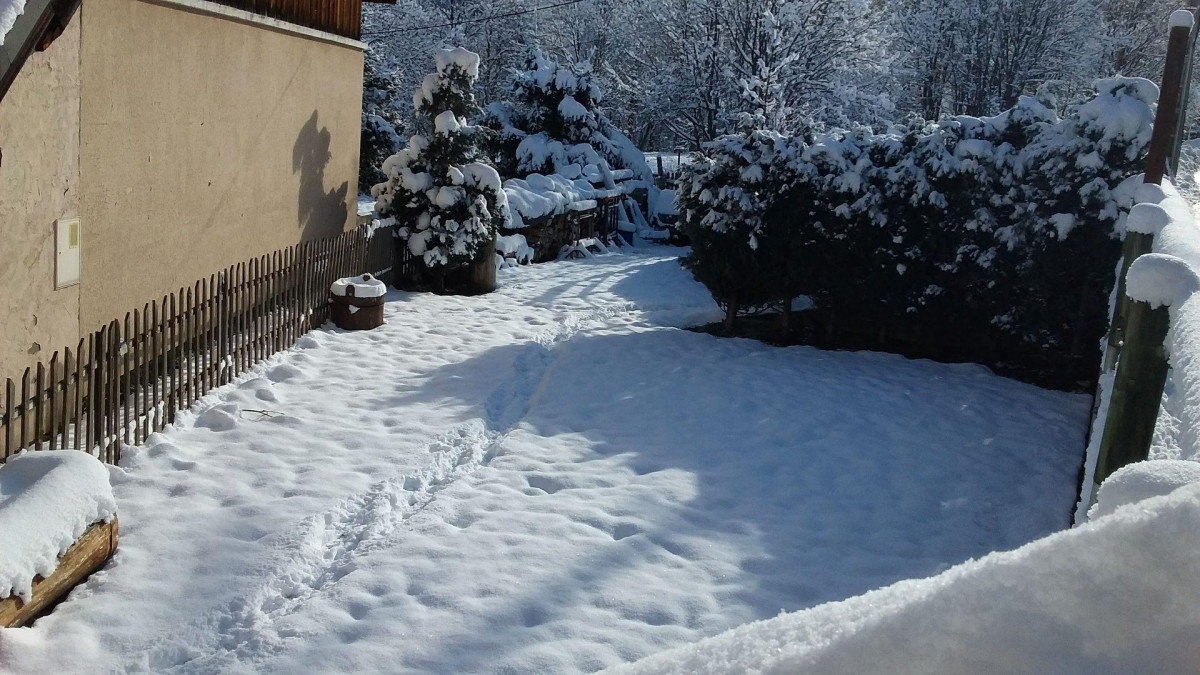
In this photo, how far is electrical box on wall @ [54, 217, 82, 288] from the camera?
6832 millimetres

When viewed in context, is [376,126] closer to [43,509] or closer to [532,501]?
[532,501]

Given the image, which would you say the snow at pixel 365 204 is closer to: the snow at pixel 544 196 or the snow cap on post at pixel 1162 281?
the snow at pixel 544 196

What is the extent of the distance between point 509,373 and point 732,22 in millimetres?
23918

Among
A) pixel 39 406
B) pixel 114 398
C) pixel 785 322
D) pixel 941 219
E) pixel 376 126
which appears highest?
pixel 376 126

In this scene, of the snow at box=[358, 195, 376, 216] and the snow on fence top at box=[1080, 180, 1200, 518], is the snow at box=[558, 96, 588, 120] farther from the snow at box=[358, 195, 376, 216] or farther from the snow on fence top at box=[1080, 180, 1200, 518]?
the snow on fence top at box=[1080, 180, 1200, 518]

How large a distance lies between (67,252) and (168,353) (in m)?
1.01

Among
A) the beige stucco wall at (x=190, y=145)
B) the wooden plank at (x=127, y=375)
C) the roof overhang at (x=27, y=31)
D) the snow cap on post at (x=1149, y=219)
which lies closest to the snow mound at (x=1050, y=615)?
the snow cap on post at (x=1149, y=219)

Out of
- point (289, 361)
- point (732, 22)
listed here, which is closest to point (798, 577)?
point (289, 361)

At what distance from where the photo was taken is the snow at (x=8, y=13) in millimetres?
4809

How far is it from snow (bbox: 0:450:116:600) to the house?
6.03ft

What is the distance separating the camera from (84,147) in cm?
717

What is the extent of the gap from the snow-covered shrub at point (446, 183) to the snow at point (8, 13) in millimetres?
8479

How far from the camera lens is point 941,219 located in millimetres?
10477

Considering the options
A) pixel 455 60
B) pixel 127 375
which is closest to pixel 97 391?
pixel 127 375
